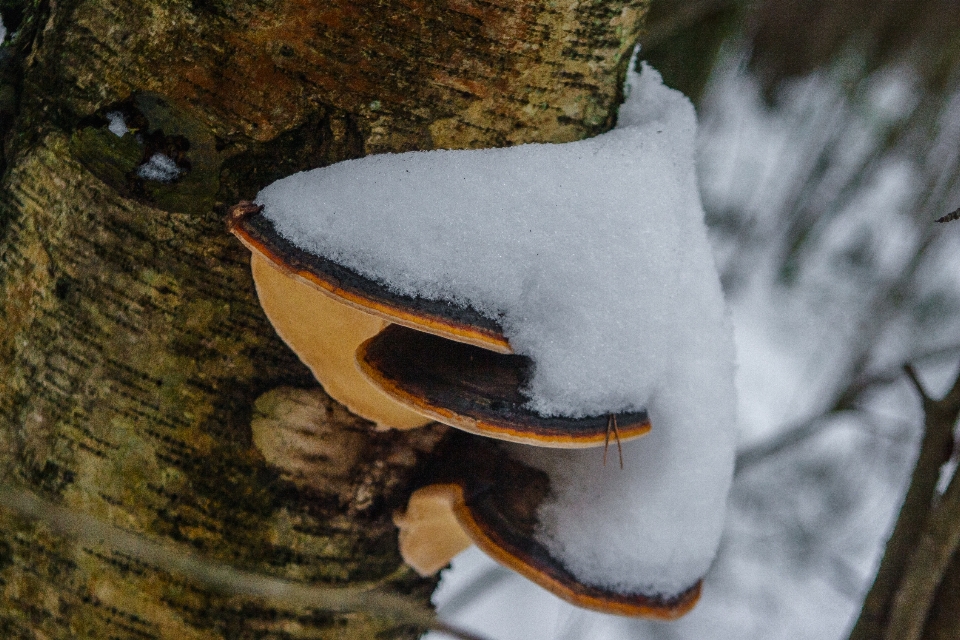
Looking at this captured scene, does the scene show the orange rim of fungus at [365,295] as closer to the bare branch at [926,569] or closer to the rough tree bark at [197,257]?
the rough tree bark at [197,257]

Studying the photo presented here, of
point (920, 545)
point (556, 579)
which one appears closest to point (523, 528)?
point (556, 579)

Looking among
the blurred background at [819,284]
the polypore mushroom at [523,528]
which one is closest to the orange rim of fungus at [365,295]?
the polypore mushroom at [523,528]

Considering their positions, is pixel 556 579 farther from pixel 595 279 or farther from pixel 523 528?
pixel 595 279

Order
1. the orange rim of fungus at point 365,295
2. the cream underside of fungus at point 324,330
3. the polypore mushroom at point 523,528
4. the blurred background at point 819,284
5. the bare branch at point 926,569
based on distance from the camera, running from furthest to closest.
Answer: the blurred background at point 819,284 < the bare branch at point 926,569 < the polypore mushroom at point 523,528 < the cream underside of fungus at point 324,330 < the orange rim of fungus at point 365,295

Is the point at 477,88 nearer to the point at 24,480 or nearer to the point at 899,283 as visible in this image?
the point at 24,480

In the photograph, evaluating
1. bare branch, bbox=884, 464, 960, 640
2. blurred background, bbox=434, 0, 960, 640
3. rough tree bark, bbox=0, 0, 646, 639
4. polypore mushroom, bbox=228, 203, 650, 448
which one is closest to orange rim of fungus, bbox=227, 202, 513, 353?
polypore mushroom, bbox=228, 203, 650, 448

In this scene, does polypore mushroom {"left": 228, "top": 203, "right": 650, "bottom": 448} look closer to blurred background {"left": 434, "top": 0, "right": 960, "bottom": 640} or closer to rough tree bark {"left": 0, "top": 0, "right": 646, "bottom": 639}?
rough tree bark {"left": 0, "top": 0, "right": 646, "bottom": 639}
